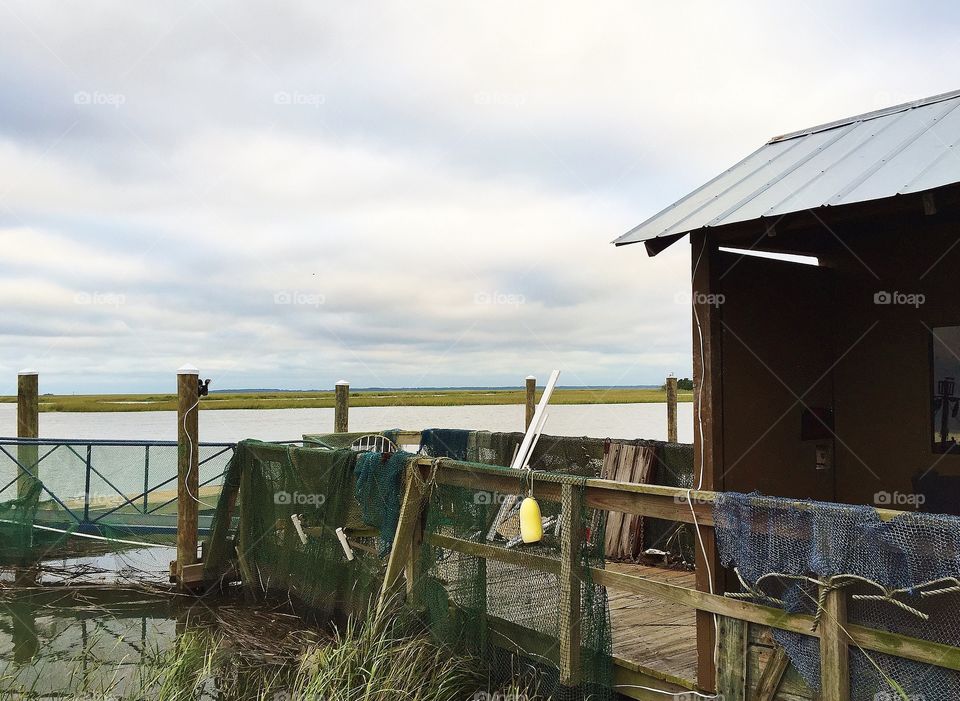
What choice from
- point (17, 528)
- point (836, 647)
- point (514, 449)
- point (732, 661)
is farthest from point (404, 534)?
point (17, 528)

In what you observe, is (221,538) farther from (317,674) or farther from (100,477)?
(317,674)

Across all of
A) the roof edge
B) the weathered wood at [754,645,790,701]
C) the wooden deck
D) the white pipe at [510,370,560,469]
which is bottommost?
the wooden deck

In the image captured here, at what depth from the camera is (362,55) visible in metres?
10.6

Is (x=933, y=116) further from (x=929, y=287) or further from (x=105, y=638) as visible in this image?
(x=105, y=638)

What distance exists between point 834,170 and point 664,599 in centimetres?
288

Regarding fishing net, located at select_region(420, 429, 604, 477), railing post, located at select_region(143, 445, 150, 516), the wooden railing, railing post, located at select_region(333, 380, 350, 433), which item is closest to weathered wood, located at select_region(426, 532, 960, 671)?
the wooden railing

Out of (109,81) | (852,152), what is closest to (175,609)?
(109,81)

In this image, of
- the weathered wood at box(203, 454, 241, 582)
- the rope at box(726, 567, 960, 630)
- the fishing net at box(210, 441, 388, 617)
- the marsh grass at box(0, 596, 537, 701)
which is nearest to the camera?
the rope at box(726, 567, 960, 630)

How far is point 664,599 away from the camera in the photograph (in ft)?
15.1

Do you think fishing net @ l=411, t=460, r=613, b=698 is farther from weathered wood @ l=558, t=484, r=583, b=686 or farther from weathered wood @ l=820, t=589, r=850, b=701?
weathered wood @ l=820, t=589, r=850, b=701

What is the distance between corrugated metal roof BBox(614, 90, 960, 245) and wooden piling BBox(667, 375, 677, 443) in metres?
10.0

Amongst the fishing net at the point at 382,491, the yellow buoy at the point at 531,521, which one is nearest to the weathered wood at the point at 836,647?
the yellow buoy at the point at 531,521

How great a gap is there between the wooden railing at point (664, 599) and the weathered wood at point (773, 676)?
0.7 inches

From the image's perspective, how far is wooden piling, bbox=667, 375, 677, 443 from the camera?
623 inches
